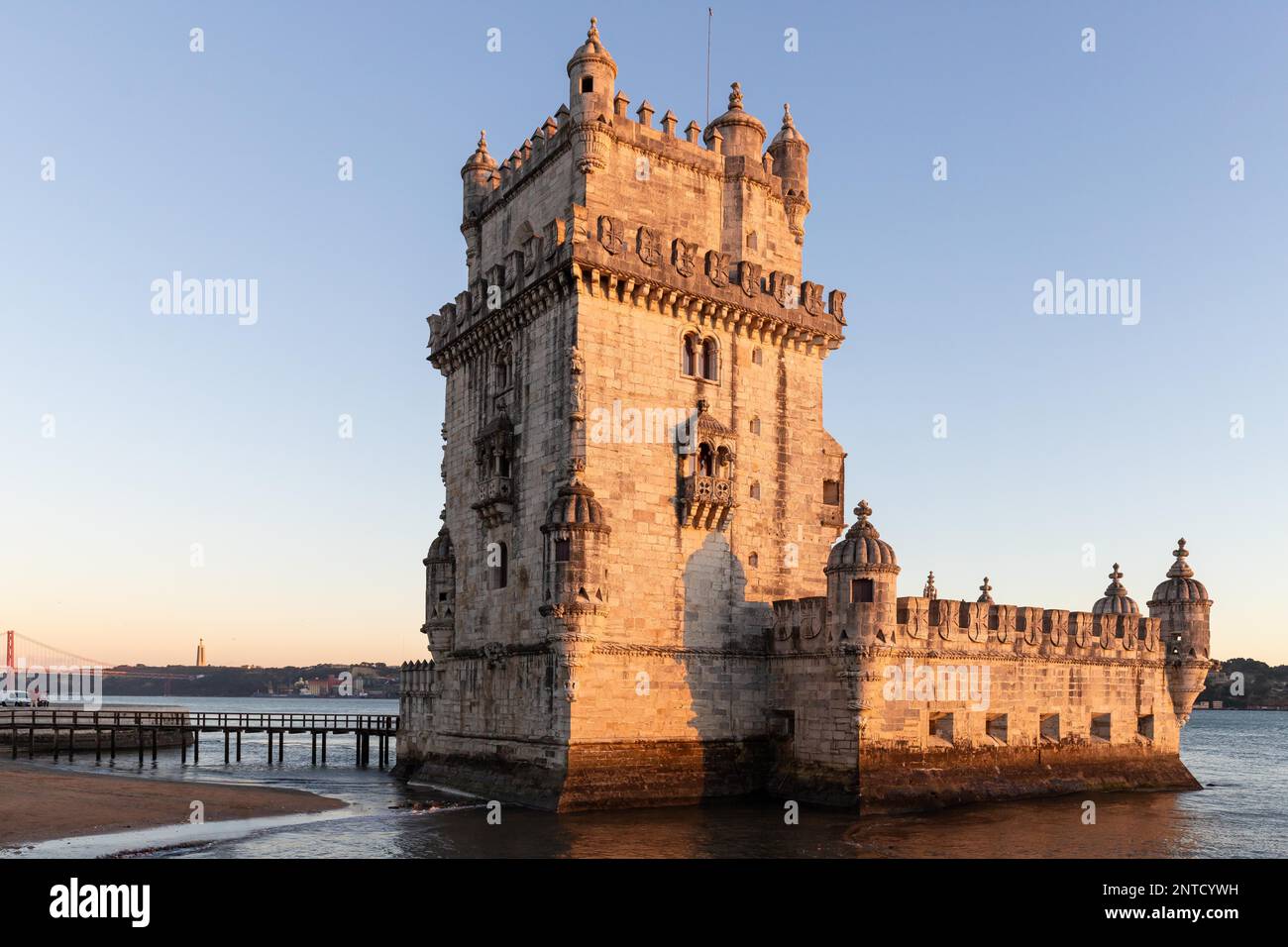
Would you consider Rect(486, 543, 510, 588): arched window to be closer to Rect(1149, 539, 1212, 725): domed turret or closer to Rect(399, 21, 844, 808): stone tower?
Rect(399, 21, 844, 808): stone tower

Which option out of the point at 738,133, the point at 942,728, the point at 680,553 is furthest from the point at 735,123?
the point at 942,728

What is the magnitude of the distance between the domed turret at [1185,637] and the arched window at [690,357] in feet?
74.5

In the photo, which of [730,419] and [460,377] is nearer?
[730,419]

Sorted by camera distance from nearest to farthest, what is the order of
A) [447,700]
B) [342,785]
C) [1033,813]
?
[1033,813] < [447,700] < [342,785]

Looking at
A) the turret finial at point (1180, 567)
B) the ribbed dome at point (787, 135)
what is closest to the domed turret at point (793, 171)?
the ribbed dome at point (787, 135)

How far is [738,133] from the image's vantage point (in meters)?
39.3

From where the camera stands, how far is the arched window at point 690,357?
120 feet

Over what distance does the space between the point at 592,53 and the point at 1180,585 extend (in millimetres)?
31197

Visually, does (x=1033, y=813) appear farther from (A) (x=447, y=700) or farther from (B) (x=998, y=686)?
(A) (x=447, y=700)

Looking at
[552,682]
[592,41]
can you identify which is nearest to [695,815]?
[552,682]

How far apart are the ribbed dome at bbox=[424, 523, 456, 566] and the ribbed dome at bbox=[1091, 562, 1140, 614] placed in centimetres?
2564

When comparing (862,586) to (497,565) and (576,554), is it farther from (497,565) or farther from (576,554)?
(497,565)
